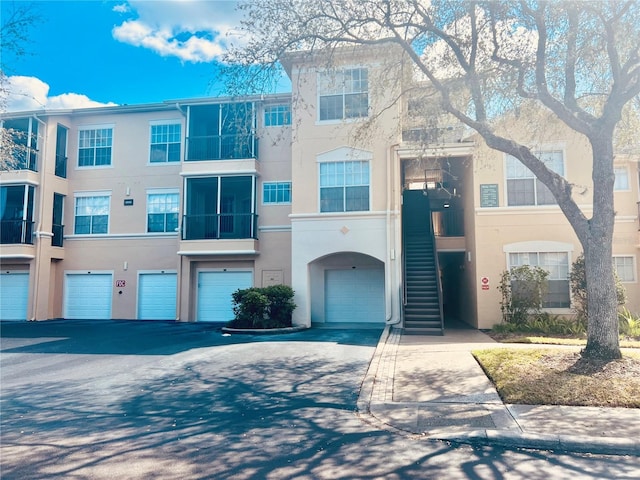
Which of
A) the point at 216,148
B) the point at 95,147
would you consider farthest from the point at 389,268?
the point at 95,147

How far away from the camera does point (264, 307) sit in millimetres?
14648

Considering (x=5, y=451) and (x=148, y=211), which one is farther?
(x=148, y=211)

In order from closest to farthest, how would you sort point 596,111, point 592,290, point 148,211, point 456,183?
point 592,290 → point 596,111 → point 456,183 → point 148,211

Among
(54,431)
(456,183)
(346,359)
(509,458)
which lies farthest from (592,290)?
(456,183)

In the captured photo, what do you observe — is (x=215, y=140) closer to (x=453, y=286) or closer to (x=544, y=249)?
(x=453, y=286)

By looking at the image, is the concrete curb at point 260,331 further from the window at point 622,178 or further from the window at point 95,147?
the window at point 622,178

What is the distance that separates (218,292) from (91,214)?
7.00 m

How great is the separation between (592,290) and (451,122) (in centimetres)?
712

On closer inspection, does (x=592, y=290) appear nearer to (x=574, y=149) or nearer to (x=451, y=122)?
(x=451, y=122)

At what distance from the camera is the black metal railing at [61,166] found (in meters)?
19.6

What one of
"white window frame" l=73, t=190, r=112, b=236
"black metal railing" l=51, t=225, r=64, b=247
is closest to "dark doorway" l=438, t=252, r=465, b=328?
"white window frame" l=73, t=190, r=112, b=236

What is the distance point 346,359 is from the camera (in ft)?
31.9

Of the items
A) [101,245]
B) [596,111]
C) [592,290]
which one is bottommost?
[592,290]

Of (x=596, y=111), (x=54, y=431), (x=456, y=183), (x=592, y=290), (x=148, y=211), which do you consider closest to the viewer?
(x=54, y=431)
